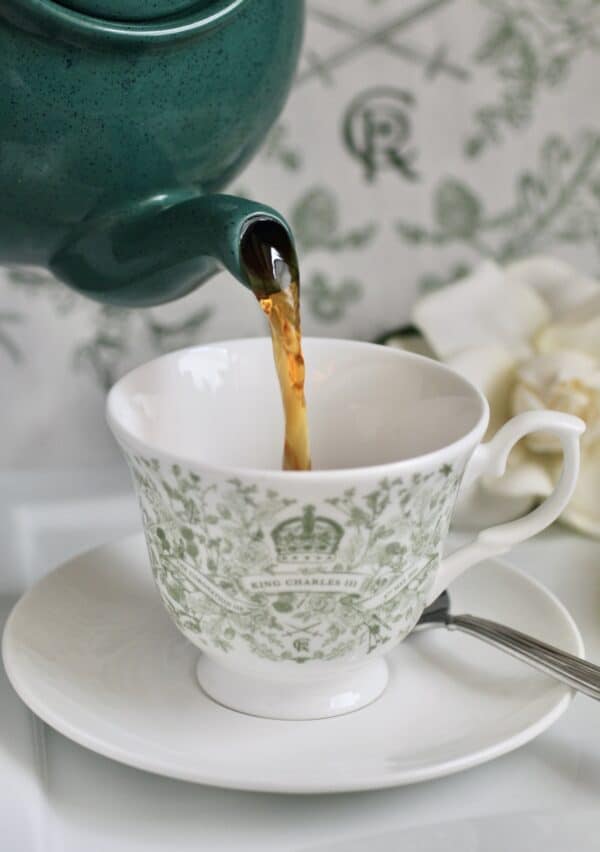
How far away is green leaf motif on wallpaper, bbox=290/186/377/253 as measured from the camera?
0.71m

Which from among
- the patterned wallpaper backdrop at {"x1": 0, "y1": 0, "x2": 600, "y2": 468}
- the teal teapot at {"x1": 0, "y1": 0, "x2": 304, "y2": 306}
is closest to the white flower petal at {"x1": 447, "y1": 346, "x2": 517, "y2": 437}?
the patterned wallpaper backdrop at {"x1": 0, "y1": 0, "x2": 600, "y2": 468}

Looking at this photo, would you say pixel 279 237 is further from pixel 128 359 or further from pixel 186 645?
pixel 128 359

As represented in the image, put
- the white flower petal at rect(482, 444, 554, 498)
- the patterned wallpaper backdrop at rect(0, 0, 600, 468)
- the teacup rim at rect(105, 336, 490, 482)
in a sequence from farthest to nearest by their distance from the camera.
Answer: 1. the patterned wallpaper backdrop at rect(0, 0, 600, 468)
2. the white flower petal at rect(482, 444, 554, 498)
3. the teacup rim at rect(105, 336, 490, 482)

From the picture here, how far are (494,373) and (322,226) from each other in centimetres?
15

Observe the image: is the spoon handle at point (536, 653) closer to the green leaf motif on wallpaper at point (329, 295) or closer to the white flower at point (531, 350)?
the white flower at point (531, 350)

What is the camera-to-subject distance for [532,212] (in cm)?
74

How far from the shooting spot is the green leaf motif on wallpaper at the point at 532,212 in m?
0.73

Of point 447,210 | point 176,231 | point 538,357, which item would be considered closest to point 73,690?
point 176,231

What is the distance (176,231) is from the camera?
416 mm

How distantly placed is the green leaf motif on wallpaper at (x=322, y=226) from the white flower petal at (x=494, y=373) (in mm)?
125

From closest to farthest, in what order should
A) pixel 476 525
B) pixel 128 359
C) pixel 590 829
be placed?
pixel 590 829 < pixel 476 525 < pixel 128 359

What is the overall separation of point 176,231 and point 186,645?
16 cm

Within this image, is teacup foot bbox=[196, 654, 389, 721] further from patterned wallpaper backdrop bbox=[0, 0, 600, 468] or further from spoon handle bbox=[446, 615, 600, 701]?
patterned wallpaper backdrop bbox=[0, 0, 600, 468]

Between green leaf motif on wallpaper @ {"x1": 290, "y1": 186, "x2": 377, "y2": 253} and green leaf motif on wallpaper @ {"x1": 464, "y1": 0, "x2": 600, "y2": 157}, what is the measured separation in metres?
0.08
